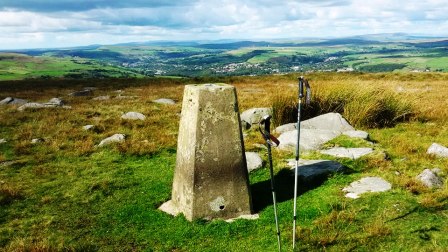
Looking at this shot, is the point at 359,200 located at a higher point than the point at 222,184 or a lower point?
lower

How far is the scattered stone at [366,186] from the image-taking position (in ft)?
30.6

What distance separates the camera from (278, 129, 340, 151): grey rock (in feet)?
43.7

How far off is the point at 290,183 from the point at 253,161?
6.27 feet

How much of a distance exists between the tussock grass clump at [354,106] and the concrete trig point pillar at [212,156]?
9315mm

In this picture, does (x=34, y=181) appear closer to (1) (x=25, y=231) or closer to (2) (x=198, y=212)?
(1) (x=25, y=231)

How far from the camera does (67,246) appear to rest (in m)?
7.48

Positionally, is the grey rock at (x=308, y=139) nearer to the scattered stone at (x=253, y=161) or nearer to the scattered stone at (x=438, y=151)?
the scattered stone at (x=253, y=161)

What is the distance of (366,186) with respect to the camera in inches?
381

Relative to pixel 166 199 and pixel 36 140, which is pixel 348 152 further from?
pixel 36 140

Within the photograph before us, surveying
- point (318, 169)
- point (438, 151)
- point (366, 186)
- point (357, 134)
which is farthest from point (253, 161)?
point (438, 151)

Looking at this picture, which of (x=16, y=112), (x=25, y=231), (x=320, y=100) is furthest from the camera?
(x=16, y=112)

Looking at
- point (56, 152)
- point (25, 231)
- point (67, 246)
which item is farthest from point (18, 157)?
point (67, 246)

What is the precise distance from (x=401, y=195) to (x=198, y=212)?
4.65 m

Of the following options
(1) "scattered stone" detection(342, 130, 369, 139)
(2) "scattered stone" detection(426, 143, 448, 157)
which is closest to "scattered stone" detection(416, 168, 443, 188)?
(2) "scattered stone" detection(426, 143, 448, 157)
